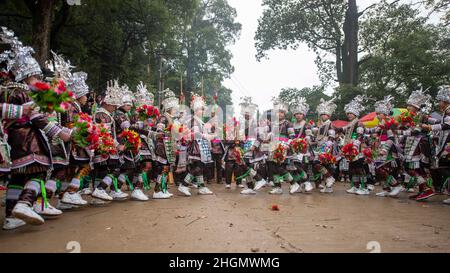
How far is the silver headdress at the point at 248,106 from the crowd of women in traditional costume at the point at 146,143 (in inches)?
1.3

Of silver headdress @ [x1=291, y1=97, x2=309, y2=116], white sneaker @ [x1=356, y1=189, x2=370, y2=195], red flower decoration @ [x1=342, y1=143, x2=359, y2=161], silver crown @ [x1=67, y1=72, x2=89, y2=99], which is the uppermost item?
silver crown @ [x1=67, y1=72, x2=89, y2=99]

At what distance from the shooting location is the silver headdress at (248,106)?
10164 mm

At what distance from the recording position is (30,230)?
13.8 feet

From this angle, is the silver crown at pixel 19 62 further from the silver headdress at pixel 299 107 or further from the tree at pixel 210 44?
the tree at pixel 210 44

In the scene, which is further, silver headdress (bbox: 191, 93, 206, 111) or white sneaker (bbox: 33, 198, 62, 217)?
silver headdress (bbox: 191, 93, 206, 111)

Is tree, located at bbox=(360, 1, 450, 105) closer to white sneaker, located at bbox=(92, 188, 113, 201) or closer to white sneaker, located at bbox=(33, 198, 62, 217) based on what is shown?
white sneaker, located at bbox=(92, 188, 113, 201)

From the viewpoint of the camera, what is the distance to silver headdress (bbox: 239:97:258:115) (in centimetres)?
1016

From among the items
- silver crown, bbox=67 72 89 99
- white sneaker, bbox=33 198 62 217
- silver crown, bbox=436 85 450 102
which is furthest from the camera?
silver crown, bbox=436 85 450 102

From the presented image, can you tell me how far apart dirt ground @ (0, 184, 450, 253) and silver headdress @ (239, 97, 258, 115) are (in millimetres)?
4272

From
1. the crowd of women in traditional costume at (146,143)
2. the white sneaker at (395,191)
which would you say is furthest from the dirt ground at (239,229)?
the white sneaker at (395,191)

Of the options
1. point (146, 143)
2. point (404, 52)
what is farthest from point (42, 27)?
point (404, 52)

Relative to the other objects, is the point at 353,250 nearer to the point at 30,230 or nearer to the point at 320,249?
the point at 320,249

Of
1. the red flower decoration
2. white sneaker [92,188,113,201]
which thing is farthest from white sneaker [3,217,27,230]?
the red flower decoration

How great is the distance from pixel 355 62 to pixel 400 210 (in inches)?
673
